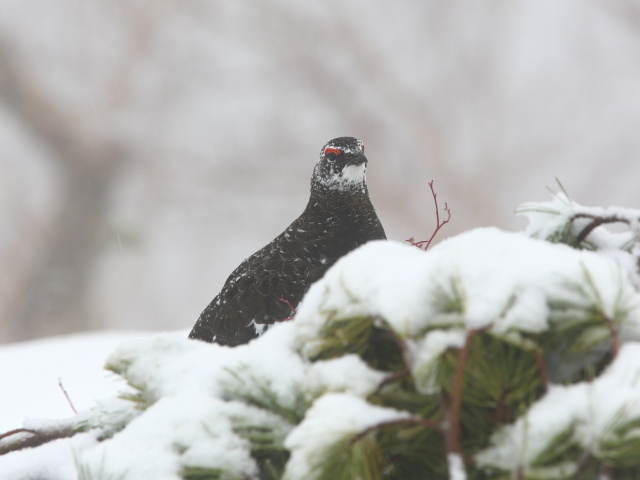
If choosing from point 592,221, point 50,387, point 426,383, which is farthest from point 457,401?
point 50,387

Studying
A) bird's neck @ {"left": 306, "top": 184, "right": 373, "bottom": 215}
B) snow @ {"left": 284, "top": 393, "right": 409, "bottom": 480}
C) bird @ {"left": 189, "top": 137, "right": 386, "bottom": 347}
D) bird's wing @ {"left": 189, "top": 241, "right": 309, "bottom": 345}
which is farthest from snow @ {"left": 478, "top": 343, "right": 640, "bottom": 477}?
bird's neck @ {"left": 306, "top": 184, "right": 373, "bottom": 215}

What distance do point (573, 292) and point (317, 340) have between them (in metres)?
0.33

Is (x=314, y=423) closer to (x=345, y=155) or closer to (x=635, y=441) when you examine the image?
(x=635, y=441)

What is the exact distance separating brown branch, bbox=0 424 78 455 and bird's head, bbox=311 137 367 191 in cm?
195

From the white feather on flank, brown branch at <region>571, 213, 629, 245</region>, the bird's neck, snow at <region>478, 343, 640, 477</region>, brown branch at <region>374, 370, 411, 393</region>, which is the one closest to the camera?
snow at <region>478, 343, 640, 477</region>

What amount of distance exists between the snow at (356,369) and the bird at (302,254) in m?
1.46

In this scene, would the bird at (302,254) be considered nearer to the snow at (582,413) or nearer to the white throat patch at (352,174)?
the white throat patch at (352,174)

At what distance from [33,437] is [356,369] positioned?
662 millimetres

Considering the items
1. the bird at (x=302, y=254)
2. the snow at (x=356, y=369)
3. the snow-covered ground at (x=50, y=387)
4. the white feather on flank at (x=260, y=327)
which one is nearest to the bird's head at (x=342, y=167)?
the bird at (x=302, y=254)

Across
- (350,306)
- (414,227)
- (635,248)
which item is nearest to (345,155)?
(635,248)

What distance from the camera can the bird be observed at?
2.61 meters

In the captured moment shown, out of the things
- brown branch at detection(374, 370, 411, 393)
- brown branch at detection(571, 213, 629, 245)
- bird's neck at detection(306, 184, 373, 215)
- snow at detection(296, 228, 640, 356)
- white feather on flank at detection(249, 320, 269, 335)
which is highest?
bird's neck at detection(306, 184, 373, 215)

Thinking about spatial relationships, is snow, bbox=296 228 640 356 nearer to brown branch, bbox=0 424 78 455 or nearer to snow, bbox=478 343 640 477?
snow, bbox=478 343 640 477

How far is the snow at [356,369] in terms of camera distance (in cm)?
77
